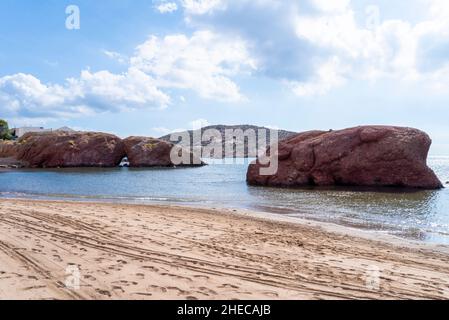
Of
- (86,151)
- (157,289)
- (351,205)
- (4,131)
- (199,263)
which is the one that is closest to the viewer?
(157,289)

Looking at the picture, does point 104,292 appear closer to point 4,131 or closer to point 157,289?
point 157,289

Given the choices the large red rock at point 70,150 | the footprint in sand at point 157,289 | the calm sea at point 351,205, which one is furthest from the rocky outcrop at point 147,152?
the footprint in sand at point 157,289

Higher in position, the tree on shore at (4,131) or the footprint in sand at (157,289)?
the tree on shore at (4,131)

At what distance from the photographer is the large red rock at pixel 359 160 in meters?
33.4

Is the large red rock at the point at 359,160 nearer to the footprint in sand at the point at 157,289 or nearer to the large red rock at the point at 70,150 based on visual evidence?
the footprint in sand at the point at 157,289

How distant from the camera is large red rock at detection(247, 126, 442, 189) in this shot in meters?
33.4

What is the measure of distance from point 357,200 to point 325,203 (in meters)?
2.90

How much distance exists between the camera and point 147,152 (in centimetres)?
7894

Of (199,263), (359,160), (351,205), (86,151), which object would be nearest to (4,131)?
(86,151)

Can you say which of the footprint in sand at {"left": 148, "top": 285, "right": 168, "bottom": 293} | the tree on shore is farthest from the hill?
the footprint in sand at {"left": 148, "top": 285, "right": 168, "bottom": 293}

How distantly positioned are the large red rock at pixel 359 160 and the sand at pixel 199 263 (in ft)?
75.1

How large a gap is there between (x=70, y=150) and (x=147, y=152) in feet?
51.5

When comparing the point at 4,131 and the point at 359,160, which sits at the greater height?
the point at 4,131

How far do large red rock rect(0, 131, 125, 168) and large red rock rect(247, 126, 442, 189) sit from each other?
162 feet
